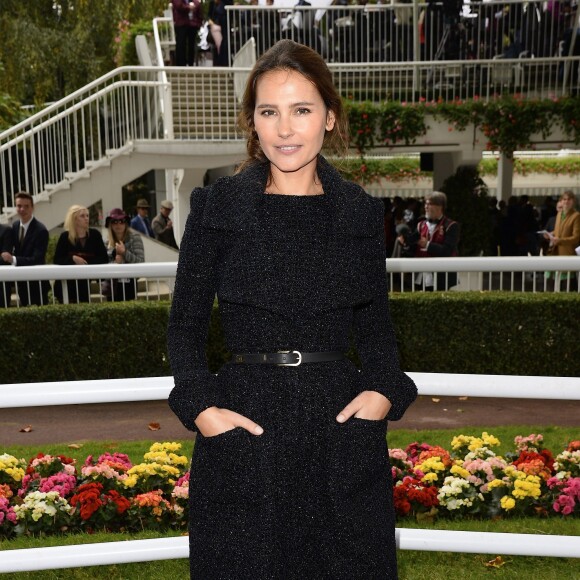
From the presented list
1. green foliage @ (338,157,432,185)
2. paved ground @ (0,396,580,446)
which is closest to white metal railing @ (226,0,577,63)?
paved ground @ (0,396,580,446)

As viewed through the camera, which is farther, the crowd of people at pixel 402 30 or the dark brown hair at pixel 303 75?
the crowd of people at pixel 402 30

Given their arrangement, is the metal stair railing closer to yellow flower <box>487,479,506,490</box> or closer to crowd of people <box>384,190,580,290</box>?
crowd of people <box>384,190,580,290</box>

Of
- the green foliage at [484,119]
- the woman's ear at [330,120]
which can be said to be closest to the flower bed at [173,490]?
the woman's ear at [330,120]

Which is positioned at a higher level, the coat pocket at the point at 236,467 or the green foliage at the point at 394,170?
the coat pocket at the point at 236,467

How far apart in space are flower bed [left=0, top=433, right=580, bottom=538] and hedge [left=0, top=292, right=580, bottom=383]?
303 cm

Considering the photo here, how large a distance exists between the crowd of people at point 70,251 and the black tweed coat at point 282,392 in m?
5.10

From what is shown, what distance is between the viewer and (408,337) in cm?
782

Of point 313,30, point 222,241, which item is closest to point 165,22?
point 313,30

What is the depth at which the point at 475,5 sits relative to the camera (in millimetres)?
16797

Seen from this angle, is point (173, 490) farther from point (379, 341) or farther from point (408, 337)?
point (408, 337)

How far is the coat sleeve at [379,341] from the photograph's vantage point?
6.38 ft

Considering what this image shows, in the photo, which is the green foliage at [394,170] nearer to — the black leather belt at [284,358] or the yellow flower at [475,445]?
the yellow flower at [475,445]

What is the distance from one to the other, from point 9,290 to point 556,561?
5.49m

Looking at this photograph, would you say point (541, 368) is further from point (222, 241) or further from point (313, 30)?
point (313, 30)
